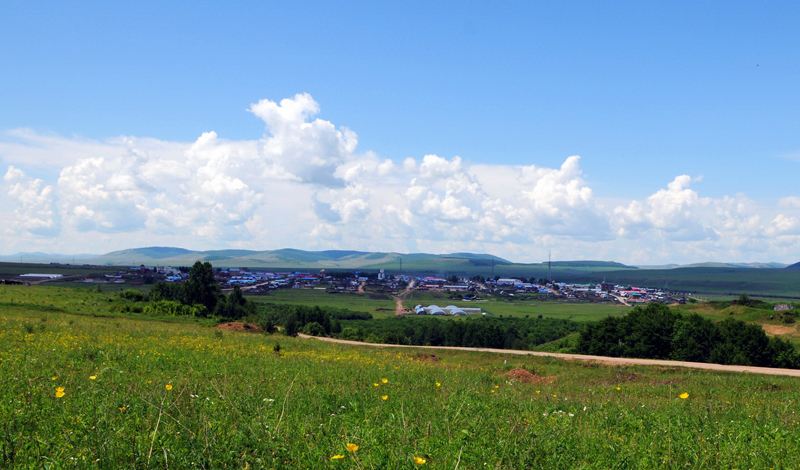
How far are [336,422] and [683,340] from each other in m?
44.3

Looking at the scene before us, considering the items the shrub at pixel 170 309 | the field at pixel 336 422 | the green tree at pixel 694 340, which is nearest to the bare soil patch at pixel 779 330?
the green tree at pixel 694 340

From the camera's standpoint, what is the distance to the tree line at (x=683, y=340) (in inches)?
1729

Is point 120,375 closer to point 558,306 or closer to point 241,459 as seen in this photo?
point 241,459

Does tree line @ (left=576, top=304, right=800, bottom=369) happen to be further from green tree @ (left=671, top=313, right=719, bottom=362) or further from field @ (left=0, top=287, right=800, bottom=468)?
field @ (left=0, top=287, right=800, bottom=468)

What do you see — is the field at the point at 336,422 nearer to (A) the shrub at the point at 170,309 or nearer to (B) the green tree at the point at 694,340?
(B) the green tree at the point at 694,340

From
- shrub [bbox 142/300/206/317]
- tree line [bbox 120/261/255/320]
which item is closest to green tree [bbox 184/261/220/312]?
tree line [bbox 120/261/255/320]

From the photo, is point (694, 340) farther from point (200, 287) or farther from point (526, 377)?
point (200, 287)

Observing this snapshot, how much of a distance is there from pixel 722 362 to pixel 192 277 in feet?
181

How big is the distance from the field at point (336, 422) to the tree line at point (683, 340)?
106 ft

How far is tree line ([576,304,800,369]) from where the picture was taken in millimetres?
43906

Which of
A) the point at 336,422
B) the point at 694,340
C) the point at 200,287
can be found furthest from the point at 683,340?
the point at 200,287

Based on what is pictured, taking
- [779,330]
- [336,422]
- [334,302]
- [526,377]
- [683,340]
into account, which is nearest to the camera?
[336,422]

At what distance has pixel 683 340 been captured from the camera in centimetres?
4697

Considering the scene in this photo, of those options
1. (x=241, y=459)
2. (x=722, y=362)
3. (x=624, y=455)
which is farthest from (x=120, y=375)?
(x=722, y=362)
